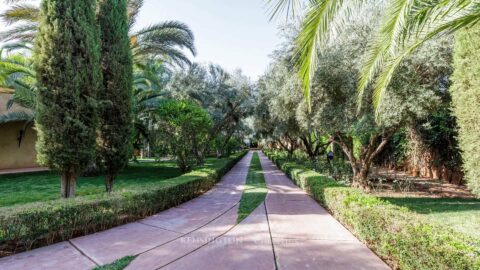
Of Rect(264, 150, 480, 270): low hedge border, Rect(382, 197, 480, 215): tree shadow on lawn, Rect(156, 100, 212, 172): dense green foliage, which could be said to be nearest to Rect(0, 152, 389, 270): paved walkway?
Rect(264, 150, 480, 270): low hedge border

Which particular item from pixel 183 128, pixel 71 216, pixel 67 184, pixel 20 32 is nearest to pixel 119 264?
pixel 71 216

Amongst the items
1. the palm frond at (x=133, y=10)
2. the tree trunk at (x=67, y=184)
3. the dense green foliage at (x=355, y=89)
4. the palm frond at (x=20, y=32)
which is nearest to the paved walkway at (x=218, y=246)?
the tree trunk at (x=67, y=184)

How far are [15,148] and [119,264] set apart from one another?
60.3 ft

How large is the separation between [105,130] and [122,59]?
7.37ft

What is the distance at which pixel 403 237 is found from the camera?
10.7 ft

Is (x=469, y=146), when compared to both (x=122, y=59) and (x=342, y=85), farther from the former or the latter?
(x=122, y=59)

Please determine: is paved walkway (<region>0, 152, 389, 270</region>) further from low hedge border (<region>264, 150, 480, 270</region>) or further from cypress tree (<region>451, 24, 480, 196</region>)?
cypress tree (<region>451, 24, 480, 196</region>)

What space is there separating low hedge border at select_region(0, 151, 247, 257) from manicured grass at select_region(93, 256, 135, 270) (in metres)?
1.66

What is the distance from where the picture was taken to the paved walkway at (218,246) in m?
3.55

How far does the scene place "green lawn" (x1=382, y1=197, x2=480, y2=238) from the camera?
558 centimetres

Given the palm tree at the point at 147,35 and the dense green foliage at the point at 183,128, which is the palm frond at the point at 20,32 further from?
the dense green foliage at the point at 183,128

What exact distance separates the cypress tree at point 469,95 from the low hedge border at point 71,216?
693 centimetres

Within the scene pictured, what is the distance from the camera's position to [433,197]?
9.29 m

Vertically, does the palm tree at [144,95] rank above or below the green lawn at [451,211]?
above
